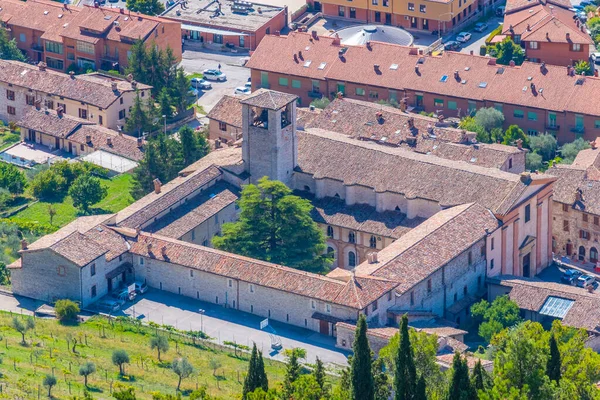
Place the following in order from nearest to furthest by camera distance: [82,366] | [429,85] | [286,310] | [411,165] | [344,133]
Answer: [82,366] < [286,310] < [411,165] < [344,133] < [429,85]

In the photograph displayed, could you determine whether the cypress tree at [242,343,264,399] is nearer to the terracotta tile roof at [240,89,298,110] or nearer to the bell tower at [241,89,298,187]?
the bell tower at [241,89,298,187]

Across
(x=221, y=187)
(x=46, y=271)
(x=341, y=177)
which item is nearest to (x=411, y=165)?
(x=341, y=177)

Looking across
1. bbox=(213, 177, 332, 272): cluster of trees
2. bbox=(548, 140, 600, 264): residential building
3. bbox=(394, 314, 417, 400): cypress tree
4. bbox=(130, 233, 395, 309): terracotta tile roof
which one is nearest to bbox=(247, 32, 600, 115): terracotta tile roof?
bbox=(548, 140, 600, 264): residential building

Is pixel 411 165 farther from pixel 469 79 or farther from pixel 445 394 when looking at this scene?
pixel 445 394

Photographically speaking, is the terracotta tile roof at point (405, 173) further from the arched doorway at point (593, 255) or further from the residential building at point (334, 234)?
the arched doorway at point (593, 255)

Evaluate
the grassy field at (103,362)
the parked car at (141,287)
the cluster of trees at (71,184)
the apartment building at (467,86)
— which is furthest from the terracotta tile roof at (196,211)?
the apartment building at (467,86)

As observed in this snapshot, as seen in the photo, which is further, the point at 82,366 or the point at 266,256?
the point at 266,256
